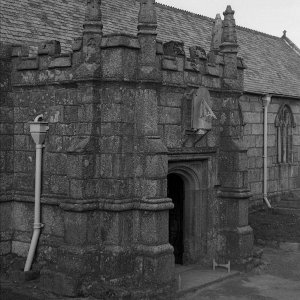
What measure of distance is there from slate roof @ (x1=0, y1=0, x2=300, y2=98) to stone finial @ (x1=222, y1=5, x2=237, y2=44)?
12.2 ft

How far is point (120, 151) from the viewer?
401 inches

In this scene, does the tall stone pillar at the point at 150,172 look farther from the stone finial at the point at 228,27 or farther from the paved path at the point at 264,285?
the stone finial at the point at 228,27

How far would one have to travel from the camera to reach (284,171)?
2083 cm

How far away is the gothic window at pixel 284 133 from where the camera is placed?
66.8 ft

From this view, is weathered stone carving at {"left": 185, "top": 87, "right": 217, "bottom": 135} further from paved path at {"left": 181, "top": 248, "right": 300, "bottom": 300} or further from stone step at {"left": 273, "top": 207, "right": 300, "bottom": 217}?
stone step at {"left": 273, "top": 207, "right": 300, "bottom": 217}

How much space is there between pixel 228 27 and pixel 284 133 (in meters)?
9.40

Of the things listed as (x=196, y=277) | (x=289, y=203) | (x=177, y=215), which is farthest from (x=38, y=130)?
(x=289, y=203)

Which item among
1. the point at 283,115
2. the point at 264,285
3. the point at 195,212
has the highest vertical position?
the point at 283,115

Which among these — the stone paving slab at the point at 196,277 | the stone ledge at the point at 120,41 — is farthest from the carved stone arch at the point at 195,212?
the stone ledge at the point at 120,41

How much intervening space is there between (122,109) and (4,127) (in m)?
3.15

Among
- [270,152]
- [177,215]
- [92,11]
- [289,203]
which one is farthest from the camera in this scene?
[270,152]

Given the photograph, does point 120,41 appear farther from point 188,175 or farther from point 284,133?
point 284,133

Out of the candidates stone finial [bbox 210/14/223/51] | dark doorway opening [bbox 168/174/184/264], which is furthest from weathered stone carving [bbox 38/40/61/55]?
stone finial [bbox 210/14/223/51]

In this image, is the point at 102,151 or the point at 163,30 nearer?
the point at 102,151
